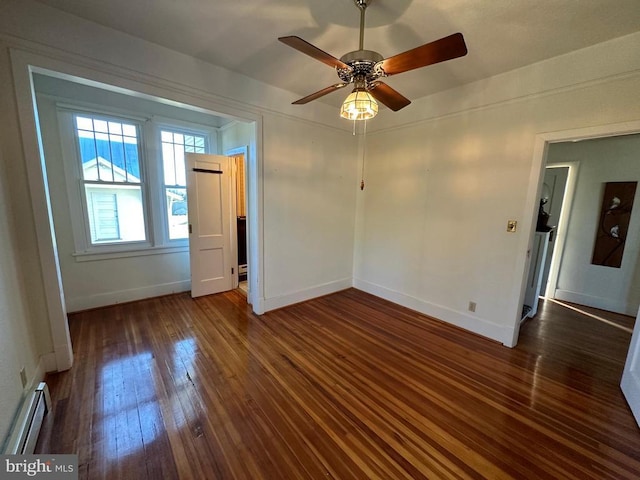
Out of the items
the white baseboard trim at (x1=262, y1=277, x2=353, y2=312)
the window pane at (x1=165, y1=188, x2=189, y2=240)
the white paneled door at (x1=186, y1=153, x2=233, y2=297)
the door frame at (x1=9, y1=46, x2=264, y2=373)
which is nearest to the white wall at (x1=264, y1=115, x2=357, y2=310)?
the white baseboard trim at (x1=262, y1=277, x2=353, y2=312)

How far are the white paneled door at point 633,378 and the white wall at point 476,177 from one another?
2.58 feet

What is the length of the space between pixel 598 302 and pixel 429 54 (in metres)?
4.73

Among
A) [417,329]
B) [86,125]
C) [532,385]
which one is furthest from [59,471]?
[86,125]

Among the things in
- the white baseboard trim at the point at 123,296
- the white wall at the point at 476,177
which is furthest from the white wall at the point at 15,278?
the white wall at the point at 476,177

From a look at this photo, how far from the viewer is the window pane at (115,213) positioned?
332 centimetres

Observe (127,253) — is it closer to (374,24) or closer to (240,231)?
(240,231)

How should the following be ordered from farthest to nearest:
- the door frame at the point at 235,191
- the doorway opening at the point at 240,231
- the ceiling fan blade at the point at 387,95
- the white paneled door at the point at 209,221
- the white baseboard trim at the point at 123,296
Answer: the doorway opening at the point at 240,231 → the white paneled door at the point at 209,221 → the door frame at the point at 235,191 → the white baseboard trim at the point at 123,296 → the ceiling fan blade at the point at 387,95

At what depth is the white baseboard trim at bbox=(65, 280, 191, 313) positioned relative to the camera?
3254 mm

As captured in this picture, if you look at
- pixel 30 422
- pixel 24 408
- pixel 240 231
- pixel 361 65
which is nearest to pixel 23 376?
pixel 24 408

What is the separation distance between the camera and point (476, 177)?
2885 millimetres

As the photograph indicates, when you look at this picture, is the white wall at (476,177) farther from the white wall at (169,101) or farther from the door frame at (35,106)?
the door frame at (35,106)

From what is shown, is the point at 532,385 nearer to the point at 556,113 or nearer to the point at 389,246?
the point at 389,246

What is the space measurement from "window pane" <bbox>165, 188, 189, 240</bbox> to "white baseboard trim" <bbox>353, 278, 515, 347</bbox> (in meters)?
3.09

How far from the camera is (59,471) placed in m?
1.36
